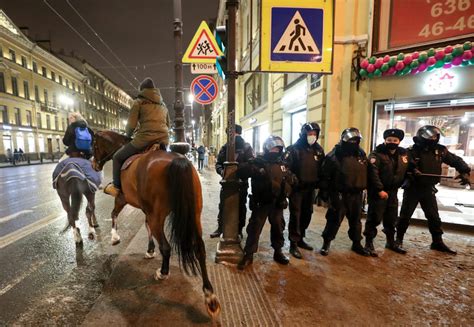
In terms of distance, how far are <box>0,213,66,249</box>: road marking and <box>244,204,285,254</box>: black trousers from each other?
425cm

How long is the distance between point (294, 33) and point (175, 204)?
11.1 ft

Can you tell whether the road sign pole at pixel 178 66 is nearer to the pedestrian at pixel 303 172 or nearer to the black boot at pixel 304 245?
the pedestrian at pixel 303 172

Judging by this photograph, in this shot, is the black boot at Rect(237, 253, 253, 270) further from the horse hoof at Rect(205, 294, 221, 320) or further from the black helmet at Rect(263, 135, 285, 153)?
the black helmet at Rect(263, 135, 285, 153)

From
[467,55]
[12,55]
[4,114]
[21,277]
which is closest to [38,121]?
[4,114]

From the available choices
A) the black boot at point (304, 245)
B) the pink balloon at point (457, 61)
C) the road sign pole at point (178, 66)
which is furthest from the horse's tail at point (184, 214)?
the pink balloon at point (457, 61)

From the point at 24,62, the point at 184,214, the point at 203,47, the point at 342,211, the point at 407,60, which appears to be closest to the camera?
the point at 184,214

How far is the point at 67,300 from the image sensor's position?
302cm

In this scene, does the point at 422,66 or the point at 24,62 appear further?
the point at 24,62

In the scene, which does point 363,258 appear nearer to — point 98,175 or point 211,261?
point 211,261

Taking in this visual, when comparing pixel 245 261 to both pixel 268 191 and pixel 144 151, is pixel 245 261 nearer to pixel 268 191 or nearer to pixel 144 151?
pixel 268 191

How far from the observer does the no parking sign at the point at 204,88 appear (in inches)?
290

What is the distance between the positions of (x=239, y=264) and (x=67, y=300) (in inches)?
84.1

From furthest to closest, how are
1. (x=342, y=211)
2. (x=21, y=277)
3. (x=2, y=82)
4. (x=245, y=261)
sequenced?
(x=2, y=82)
(x=342, y=211)
(x=245, y=261)
(x=21, y=277)

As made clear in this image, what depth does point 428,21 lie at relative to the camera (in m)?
5.94
